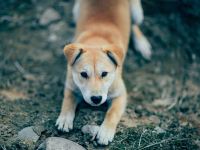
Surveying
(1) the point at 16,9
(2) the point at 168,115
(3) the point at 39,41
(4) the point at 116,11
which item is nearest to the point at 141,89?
(2) the point at 168,115

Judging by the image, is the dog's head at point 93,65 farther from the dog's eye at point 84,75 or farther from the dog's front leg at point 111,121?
the dog's front leg at point 111,121

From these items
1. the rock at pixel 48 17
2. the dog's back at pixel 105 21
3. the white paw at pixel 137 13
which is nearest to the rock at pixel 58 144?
the dog's back at pixel 105 21

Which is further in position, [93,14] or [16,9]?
[16,9]

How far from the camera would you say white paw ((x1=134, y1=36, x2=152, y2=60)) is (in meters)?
7.63

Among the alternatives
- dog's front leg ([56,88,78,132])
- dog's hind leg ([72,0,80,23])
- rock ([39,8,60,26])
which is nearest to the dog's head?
dog's front leg ([56,88,78,132])

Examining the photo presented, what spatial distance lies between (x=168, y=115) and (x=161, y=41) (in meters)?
1.85

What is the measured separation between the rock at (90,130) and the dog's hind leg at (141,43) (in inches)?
94.2

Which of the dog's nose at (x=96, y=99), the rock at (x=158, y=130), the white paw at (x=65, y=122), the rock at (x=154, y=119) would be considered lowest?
the rock at (x=154, y=119)

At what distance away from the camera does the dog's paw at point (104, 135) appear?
539cm

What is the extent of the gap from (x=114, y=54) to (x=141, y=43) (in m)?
2.01

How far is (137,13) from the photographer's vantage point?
7.50m

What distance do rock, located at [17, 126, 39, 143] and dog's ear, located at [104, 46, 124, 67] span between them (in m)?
1.36

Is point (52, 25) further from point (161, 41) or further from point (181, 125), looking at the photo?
point (181, 125)

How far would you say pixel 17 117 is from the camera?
579cm
